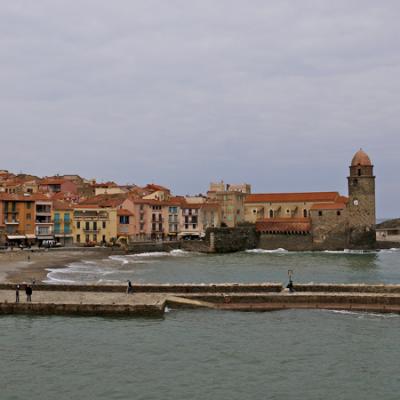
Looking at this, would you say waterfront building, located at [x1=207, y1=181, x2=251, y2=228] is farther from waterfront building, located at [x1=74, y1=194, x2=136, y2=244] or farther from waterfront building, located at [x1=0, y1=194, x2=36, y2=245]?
waterfront building, located at [x1=0, y1=194, x2=36, y2=245]

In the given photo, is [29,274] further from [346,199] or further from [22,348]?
[346,199]

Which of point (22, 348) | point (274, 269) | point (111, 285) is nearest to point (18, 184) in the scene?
point (274, 269)

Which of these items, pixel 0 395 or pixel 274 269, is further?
pixel 274 269

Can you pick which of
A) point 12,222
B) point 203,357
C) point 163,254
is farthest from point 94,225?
point 203,357

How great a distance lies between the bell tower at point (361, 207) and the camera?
93.6 meters

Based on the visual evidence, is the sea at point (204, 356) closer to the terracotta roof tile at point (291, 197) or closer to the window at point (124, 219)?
the window at point (124, 219)

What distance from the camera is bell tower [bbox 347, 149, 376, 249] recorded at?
307 ft

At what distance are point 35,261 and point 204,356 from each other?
39963mm

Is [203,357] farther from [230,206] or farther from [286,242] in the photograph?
[230,206]

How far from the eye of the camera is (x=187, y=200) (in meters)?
107

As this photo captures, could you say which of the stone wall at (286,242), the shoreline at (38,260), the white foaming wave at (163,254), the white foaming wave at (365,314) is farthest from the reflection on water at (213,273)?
the stone wall at (286,242)

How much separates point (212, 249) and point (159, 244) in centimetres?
955

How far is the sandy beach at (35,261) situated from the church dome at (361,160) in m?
42.5

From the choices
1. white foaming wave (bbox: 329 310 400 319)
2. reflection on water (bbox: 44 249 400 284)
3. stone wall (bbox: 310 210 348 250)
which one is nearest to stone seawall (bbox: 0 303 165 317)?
white foaming wave (bbox: 329 310 400 319)
